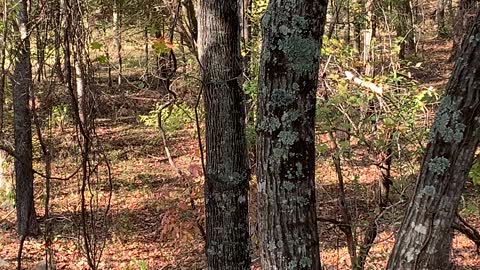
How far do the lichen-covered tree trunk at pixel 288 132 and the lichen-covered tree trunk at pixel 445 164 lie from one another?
382 millimetres

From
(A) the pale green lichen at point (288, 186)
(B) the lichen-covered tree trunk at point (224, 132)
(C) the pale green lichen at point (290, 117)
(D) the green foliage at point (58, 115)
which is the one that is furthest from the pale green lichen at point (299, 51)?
(D) the green foliage at point (58, 115)

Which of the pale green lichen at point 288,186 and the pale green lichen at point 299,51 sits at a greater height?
the pale green lichen at point 299,51

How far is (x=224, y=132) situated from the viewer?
3.41 metres

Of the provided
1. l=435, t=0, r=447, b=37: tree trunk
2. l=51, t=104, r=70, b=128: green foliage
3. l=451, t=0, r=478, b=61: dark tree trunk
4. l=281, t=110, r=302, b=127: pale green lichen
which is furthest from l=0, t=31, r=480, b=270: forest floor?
l=435, t=0, r=447, b=37: tree trunk

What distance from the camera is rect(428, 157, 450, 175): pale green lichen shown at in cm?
212

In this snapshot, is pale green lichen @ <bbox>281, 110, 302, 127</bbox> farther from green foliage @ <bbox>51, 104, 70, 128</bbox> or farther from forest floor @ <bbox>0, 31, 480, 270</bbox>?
forest floor @ <bbox>0, 31, 480, 270</bbox>

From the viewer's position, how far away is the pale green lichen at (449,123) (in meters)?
2.10

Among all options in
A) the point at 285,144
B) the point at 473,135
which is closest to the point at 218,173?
the point at 285,144

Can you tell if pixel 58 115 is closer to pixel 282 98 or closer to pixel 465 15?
pixel 282 98

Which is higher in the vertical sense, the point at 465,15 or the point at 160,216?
the point at 465,15

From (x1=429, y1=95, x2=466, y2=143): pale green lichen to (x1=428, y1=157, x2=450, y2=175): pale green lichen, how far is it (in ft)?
0.23

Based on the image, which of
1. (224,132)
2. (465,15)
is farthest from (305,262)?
(465,15)

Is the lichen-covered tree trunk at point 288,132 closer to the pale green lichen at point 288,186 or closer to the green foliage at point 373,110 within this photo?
the pale green lichen at point 288,186

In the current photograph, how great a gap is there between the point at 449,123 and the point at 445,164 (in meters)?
0.15
